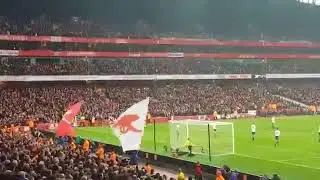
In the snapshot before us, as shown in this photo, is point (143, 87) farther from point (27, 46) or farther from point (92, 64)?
point (27, 46)

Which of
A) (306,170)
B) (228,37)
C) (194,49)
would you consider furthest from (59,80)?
(306,170)

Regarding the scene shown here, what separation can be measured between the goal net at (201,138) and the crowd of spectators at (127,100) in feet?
77.5

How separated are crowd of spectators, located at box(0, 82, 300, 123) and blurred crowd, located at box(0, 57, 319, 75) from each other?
208 cm

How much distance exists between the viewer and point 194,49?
7900 cm

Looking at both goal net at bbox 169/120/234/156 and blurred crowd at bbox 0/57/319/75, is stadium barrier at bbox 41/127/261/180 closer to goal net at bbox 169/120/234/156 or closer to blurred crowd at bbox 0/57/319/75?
goal net at bbox 169/120/234/156

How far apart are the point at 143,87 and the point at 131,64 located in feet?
13.2

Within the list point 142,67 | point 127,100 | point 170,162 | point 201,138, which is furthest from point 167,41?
point 170,162

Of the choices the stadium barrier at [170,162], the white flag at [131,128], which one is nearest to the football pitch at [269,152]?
the stadium barrier at [170,162]

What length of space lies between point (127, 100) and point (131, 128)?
48.7 metres

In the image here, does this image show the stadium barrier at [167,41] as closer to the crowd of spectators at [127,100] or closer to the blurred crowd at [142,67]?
the blurred crowd at [142,67]

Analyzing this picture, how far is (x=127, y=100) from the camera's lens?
219 feet

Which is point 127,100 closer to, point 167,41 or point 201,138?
point 167,41

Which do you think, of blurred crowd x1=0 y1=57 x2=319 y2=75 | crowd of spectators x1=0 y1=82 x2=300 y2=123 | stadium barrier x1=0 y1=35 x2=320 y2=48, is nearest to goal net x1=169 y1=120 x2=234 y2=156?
crowd of spectators x1=0 y1=82 x2=300 y2=123

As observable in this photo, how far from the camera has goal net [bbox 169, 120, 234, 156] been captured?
30062mm
